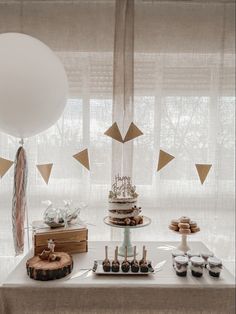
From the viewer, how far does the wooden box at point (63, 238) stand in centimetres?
147

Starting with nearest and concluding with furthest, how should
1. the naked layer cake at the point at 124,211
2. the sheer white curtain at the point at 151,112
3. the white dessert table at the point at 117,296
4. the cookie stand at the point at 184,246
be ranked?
1. the white dessert table at the point at 117,296
2. the naked layer cake at the point at 124,211
3. the cookie stand at the point at 184,246
4. the sheer white curtain at the point at 151,112

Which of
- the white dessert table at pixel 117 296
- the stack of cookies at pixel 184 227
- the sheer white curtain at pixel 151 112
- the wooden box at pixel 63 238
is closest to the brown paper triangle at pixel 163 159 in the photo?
the sheer white curtain at pixel 151 112

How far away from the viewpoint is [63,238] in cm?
151

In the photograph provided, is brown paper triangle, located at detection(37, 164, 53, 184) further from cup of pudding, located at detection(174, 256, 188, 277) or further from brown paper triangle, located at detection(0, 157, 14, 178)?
cup of pudding, located at detection(174, 256, 188, 277)

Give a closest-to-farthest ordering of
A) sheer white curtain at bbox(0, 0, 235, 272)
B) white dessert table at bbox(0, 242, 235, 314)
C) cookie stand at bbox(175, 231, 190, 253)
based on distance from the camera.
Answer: white dessert table at bbox(0, 242, 235, 314), cookie stand at bbox(175, 231, 190, 253), sheer white curtain at bbox(0, 0, 235, 272)

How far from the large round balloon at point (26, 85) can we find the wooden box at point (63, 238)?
19.0 inches

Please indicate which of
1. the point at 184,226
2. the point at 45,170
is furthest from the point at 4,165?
the point at 184,226

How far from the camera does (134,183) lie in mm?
1906

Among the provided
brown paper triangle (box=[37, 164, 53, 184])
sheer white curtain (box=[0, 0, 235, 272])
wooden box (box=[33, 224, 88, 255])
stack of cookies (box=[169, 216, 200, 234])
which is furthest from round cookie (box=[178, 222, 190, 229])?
brown paper triangle (box=[37, 164, 53, 184])

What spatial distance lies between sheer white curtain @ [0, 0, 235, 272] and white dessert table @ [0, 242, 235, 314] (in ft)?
2.11

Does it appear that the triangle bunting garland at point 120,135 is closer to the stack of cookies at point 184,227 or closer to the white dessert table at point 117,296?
the stack of cookies at point 184,227

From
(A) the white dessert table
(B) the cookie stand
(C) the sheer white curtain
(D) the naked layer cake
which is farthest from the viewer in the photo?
(C) the sheer white curtain

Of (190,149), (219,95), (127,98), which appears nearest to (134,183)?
(190,149)

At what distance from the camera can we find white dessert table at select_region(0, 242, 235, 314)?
1259 millimetres
